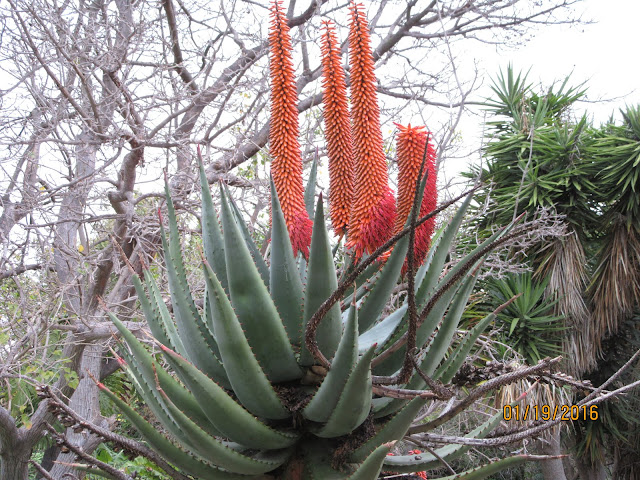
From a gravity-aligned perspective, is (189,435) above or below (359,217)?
below

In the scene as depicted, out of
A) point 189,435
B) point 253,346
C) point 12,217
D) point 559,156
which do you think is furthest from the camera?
point 559,156

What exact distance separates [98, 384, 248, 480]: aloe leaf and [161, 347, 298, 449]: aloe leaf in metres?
0.10

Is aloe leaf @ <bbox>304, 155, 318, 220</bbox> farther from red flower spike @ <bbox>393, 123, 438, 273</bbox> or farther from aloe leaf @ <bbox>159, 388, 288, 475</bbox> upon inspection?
aloe leaf @ <bbox>159, 388, 288, 475</bbox>

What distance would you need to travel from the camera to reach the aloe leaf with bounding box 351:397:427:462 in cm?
123

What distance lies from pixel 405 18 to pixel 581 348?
6.86 metres

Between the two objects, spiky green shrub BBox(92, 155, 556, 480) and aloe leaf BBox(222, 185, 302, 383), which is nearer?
spiky green shrub BBox(92, 155, 556, 480)

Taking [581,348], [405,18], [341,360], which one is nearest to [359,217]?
[341,360]

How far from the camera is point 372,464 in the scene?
113cm

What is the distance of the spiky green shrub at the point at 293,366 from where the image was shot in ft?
4.06

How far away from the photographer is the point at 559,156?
396 inches

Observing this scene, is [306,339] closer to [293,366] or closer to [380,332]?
[293,366]

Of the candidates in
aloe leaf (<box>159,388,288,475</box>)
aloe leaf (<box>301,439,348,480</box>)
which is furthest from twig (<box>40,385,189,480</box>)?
aloe leaf (<box>301,439,348,480</box>)

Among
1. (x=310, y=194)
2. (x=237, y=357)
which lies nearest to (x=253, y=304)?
(x=237, y=357)

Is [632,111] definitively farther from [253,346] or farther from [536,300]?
[253,346]
